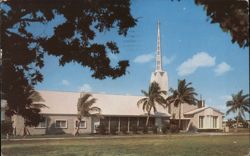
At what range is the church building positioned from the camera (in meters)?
10.5

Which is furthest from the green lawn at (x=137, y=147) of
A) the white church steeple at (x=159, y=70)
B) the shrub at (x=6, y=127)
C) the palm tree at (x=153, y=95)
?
the white church steeple at (x=159, y=70)

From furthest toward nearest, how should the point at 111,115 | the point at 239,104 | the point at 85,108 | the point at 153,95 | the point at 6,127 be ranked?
the point at 111,115
the point at 85,108
the point at 153,95
the point at 6,127
the point at 239,104

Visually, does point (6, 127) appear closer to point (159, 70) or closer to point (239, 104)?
point (159, 70)

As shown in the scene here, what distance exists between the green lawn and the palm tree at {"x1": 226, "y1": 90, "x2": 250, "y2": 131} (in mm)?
2296

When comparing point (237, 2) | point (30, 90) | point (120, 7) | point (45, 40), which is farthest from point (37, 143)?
point (237, 2)

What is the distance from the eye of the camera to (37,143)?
13.9 m

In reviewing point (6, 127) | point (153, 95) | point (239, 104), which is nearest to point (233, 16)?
point (239, 104)

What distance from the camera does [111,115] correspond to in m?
21.5

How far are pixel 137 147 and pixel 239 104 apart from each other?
22.7 feet

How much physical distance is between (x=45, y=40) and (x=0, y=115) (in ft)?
5.65

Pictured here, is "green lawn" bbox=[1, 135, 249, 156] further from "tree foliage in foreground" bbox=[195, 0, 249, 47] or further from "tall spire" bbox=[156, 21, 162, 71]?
"tree foliage in foreground" bbox=[195, 0, 249, 47]

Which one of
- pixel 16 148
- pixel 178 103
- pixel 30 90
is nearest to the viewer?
pixel 30 90

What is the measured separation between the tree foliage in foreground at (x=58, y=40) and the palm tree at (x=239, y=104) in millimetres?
2165

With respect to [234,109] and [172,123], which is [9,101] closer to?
[234,109]
